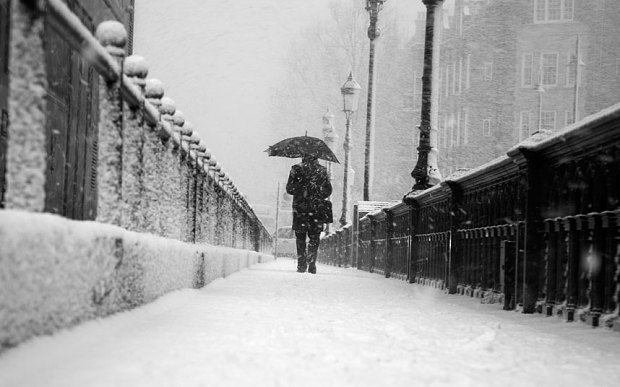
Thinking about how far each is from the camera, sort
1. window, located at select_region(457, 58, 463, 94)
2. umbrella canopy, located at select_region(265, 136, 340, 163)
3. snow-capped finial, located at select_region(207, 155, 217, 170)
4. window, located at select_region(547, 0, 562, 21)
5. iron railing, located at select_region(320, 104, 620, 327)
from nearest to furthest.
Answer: iron railing, located at select_region(320, 104, 620, 327), snow-capped finial, located at select_region(207, 155, 217, 170), umbrella canopy, located at select_region(265, 136, 340, 163), window, located at select_region(547, 0, 562, 21), window, located at select_region(457, 58, 463, 94)

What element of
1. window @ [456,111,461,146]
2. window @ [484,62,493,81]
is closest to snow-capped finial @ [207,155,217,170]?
window @ [484,62,493,81]

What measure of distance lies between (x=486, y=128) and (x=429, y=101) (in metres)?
40.3

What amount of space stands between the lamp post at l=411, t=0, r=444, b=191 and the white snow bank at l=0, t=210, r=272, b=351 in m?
8.35

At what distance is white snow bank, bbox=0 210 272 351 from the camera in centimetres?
258

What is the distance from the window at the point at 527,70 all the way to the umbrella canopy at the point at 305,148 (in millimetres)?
37031

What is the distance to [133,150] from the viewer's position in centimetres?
514

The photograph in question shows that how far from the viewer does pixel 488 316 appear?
5.96 m

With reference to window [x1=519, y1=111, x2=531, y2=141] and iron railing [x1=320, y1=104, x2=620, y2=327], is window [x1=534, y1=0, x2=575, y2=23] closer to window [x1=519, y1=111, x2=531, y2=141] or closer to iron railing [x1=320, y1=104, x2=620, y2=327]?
window [x1=519, y1=111, x2=531, y2=141]

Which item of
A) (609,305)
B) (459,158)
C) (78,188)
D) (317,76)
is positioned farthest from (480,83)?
(609,305)

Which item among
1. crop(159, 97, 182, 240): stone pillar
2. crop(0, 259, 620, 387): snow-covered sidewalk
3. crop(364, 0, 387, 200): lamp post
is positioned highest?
crop(364, 0, 387, 200): lamp post

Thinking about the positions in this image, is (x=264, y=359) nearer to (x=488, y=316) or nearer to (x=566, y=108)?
(x=488, y=316)

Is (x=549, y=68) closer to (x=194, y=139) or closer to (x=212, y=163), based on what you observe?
(x=212, y=163)

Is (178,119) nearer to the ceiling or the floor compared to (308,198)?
nearer to the ceiling

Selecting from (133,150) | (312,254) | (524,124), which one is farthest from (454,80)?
(133,150)
